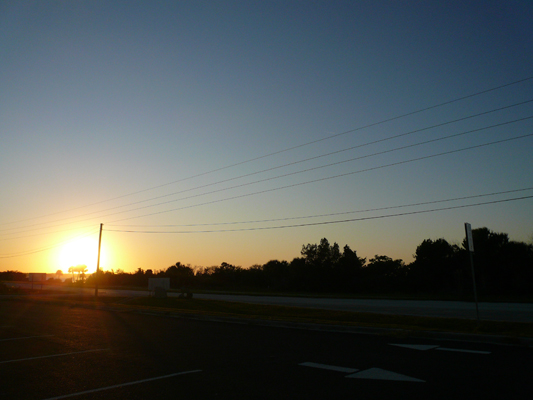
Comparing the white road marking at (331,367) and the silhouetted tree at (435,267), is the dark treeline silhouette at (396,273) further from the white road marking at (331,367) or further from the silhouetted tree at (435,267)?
the white road marking at (331,367)

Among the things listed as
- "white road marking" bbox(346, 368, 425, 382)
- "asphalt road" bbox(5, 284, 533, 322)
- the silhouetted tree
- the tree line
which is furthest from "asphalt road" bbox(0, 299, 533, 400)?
the silhouetted tree

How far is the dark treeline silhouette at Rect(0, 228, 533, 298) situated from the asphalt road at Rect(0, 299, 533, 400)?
41.0m

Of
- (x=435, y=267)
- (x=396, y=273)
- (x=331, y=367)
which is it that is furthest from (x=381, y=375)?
(x=396, y=273)

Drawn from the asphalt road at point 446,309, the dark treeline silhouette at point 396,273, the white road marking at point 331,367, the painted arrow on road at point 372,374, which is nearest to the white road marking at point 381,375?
the painted arrow on road at point 372,374

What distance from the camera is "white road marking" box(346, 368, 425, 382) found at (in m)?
7.08

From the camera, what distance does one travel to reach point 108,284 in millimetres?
99688

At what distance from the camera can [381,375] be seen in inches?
290

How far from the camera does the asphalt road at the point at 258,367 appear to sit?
21.3ft

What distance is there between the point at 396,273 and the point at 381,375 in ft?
260

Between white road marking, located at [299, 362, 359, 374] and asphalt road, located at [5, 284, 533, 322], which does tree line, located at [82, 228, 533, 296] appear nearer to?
asphalt road, located at [5, 284, 533, 322]

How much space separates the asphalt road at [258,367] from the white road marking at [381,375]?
0.02 meters

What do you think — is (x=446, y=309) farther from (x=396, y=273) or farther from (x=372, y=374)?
(x=396, y=273)

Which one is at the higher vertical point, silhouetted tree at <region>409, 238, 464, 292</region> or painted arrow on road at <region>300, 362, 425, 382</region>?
silhouetted tree at <region>409, 238, 464, 292</region>

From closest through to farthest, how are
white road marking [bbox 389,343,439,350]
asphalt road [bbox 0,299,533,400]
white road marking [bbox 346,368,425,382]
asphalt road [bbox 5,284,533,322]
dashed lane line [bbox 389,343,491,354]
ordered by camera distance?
Answer: asphalt road [bbox 0,299,533,400] < white road marking [bbox 346,368,425,382] < dashed lane line [bbox 389,343,491,354] < white road marking [bbox 389,343,439,350] < asphalt road [bbox 5,284,533,322]
